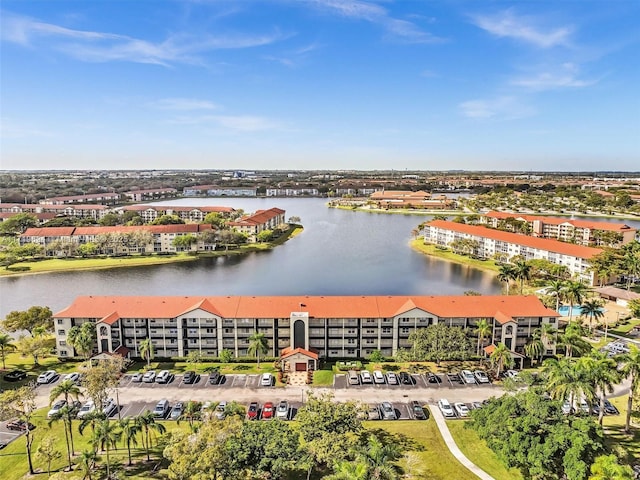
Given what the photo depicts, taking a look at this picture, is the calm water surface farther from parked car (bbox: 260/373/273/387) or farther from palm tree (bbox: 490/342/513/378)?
parked car (bbox: 260/373/273/387)

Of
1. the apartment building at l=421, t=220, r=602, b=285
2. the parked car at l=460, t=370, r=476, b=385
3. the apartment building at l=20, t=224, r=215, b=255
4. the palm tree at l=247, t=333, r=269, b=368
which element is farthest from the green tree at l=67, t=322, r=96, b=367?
the apartment building at l=421, t=220, r=602, b=285

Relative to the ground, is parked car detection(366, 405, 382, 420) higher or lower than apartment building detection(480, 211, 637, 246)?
lower

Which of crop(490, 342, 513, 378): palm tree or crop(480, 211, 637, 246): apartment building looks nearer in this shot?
crop(490, 342, 513, 378): palm tree

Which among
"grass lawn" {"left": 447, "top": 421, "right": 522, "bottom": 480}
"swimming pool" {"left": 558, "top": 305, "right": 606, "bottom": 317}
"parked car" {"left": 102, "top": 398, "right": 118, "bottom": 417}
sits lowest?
"grass lawn" {"left": 447, "top": 421, "right": 522, "bottom": 480}

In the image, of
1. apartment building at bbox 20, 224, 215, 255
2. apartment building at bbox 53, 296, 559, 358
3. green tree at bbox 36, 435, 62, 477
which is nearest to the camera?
green tree at bbox 36, 435, 62, 477

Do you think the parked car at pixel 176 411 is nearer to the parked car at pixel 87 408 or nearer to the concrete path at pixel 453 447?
the parked car at pixel 87 408

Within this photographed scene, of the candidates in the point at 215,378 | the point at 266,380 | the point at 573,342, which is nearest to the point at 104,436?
the point at 215,378

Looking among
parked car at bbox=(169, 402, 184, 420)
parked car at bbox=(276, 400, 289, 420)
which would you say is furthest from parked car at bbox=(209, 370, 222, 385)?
parked car at bbox=(276, 400, 289, 420)

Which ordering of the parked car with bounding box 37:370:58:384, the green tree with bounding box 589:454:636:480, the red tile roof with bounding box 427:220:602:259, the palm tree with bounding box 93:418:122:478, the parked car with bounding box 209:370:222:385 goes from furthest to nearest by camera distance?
1. the red tile roof with bounding box 427:220:602:259
2. the parked car with bounding box 37:370:58:384
3. the parked car with bounding box 209:370:222:385
4. the palm tree with bounding box 93:418:122:478
5. the green tree with bounding box 589:454:636:480
